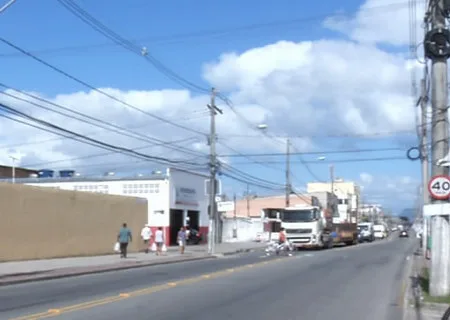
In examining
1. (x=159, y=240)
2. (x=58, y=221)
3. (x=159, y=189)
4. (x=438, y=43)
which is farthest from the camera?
(x=159, y=189)

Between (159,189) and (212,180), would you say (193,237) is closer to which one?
(159,189)

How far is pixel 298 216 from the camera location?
54594mm

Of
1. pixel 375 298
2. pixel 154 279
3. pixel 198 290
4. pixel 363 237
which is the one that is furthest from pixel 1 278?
pixel 363 237

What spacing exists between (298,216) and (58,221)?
2285 centimetres

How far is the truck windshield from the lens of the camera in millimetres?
54281

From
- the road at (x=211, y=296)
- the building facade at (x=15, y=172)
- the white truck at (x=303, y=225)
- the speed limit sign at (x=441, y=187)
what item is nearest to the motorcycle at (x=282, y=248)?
the white truck at (x=303, y=225)

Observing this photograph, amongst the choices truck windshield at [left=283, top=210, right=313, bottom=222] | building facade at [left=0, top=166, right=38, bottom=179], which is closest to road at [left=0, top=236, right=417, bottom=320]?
truck windshield at [left=283, top=210, right=313, bottom=222]

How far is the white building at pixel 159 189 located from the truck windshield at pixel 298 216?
7.76m

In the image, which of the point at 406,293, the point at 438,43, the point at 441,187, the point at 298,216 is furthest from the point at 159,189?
the point at 441,187

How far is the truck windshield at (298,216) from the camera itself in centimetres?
5428

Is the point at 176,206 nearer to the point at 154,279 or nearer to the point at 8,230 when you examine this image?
the point at 8,230

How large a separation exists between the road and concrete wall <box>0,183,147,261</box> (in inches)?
274

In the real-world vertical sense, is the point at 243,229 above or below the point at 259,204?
below

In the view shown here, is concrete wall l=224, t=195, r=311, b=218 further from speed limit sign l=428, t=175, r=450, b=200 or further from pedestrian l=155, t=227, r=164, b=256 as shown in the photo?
speed limit sign l=428, t=175, r=450, b=200
